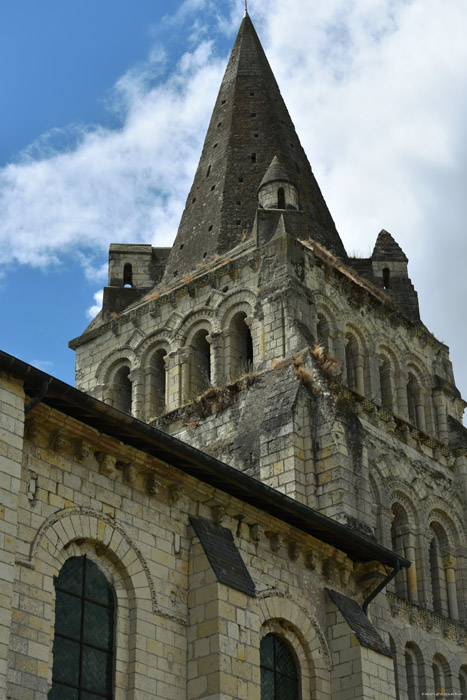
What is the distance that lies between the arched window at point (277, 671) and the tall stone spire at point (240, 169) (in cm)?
1424

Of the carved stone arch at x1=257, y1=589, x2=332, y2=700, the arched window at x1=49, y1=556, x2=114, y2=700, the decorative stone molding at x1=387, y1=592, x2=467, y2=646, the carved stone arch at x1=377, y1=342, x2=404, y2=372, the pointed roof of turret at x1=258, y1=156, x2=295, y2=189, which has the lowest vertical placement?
the arched window at x1=49, y1=556, x2=114, y2=700

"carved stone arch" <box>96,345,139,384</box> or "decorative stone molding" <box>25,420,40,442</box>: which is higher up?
"carved stone arch" <box>96,345,139,384</box>

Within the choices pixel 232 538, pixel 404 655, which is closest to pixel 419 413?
pixel 404 655

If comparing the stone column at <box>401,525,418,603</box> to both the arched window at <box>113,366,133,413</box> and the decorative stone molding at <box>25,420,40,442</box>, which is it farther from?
the decorative stone molding at <box>25,420,40,442</box>

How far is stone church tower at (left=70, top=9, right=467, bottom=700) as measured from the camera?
22484 mm

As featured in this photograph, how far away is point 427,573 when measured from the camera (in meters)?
24.7

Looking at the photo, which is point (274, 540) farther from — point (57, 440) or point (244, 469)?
point (244, 469)

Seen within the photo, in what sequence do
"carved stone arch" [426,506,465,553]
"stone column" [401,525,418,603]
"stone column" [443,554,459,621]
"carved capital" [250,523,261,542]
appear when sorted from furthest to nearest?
"carved stone arch" [426,506,465,553] → "stone column" [443,554,459,621] → "stone column" [401,525,418,603] → "carved capital" [250,523,261,542]

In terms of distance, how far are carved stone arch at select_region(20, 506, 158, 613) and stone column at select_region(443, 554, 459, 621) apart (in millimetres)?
12479

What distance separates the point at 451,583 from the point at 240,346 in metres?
6.93

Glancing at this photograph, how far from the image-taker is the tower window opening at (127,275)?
106ft

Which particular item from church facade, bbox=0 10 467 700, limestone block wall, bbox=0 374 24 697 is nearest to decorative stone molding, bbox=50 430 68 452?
church facade, bbox=0 10 467 700

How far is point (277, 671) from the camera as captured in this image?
1559 centimetres

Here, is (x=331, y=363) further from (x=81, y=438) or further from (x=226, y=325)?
(x=81, y=438)
